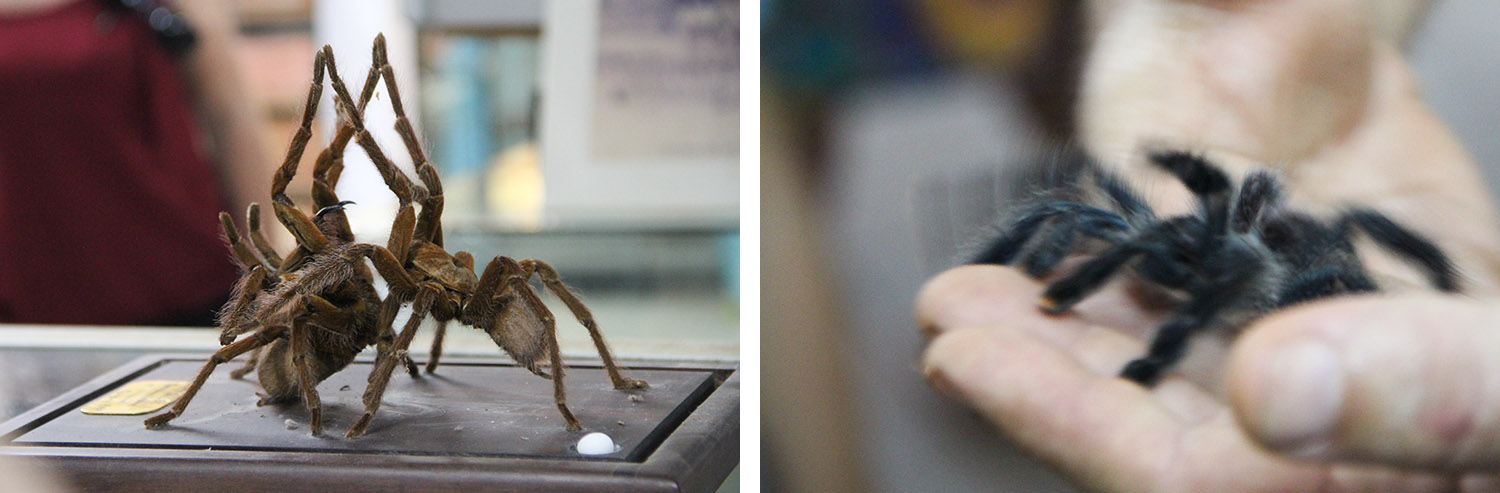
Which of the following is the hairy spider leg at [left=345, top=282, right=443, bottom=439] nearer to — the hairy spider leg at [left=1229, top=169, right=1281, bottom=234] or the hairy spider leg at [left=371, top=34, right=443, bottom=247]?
the hairy spider leg at [left=371, top=34, right=443, bottom=247]

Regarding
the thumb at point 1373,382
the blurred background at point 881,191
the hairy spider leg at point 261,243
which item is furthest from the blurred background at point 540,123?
the thumb at point 1373,382

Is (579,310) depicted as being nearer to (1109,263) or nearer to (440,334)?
(440,334)

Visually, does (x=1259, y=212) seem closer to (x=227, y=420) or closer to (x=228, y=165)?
(x=227, y=420)

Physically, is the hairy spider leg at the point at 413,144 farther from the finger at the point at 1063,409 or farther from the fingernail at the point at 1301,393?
the fingernail at the point at 1301,393

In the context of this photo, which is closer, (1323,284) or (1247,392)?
(1247,392)

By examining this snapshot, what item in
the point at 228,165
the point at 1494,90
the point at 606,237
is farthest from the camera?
the point at 606,237

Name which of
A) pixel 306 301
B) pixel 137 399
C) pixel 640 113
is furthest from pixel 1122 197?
pixel 640 113

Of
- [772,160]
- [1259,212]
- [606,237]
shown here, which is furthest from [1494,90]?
[606,237]

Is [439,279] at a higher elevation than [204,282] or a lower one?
higher
